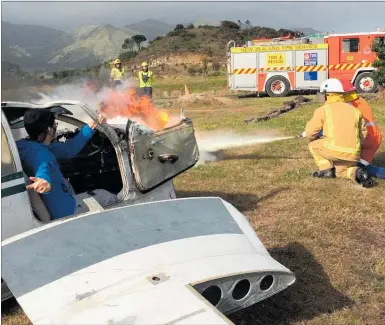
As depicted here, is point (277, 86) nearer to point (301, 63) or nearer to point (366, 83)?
point (301, 63)

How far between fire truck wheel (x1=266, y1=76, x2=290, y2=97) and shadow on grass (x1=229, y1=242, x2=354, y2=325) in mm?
18962

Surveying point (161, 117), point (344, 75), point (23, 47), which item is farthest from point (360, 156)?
point (344, 75)

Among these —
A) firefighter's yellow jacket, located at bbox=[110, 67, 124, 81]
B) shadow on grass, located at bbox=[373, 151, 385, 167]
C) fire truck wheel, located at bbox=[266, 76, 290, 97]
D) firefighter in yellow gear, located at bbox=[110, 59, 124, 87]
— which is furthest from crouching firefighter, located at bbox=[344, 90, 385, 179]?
fire truck wheel, located at bbox=[266, 76, 290, 97]

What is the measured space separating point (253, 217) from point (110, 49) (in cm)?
700

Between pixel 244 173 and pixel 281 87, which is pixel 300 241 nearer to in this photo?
pixel 244 173

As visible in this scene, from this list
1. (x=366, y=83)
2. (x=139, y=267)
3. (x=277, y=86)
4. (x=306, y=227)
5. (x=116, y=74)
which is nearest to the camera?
(x=139, y=267)

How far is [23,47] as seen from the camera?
7.09 metres

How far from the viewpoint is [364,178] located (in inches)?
276

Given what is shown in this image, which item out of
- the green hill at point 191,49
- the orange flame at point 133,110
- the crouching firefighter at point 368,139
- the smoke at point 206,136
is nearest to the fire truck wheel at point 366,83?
the smoke at point 206,136

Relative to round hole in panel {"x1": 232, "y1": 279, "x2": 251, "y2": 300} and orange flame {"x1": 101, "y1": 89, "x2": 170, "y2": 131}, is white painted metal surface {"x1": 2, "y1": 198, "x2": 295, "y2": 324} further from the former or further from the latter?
orange flame {"x1": 101, "y1": 89, "x2": 170, "y2": 131}

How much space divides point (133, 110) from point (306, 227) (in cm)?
410

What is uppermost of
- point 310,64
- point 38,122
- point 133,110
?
point 310,64

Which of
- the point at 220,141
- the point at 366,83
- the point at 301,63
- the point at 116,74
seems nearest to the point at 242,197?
the point at 220,141

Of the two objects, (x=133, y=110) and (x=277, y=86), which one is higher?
(x=133, y=110)
